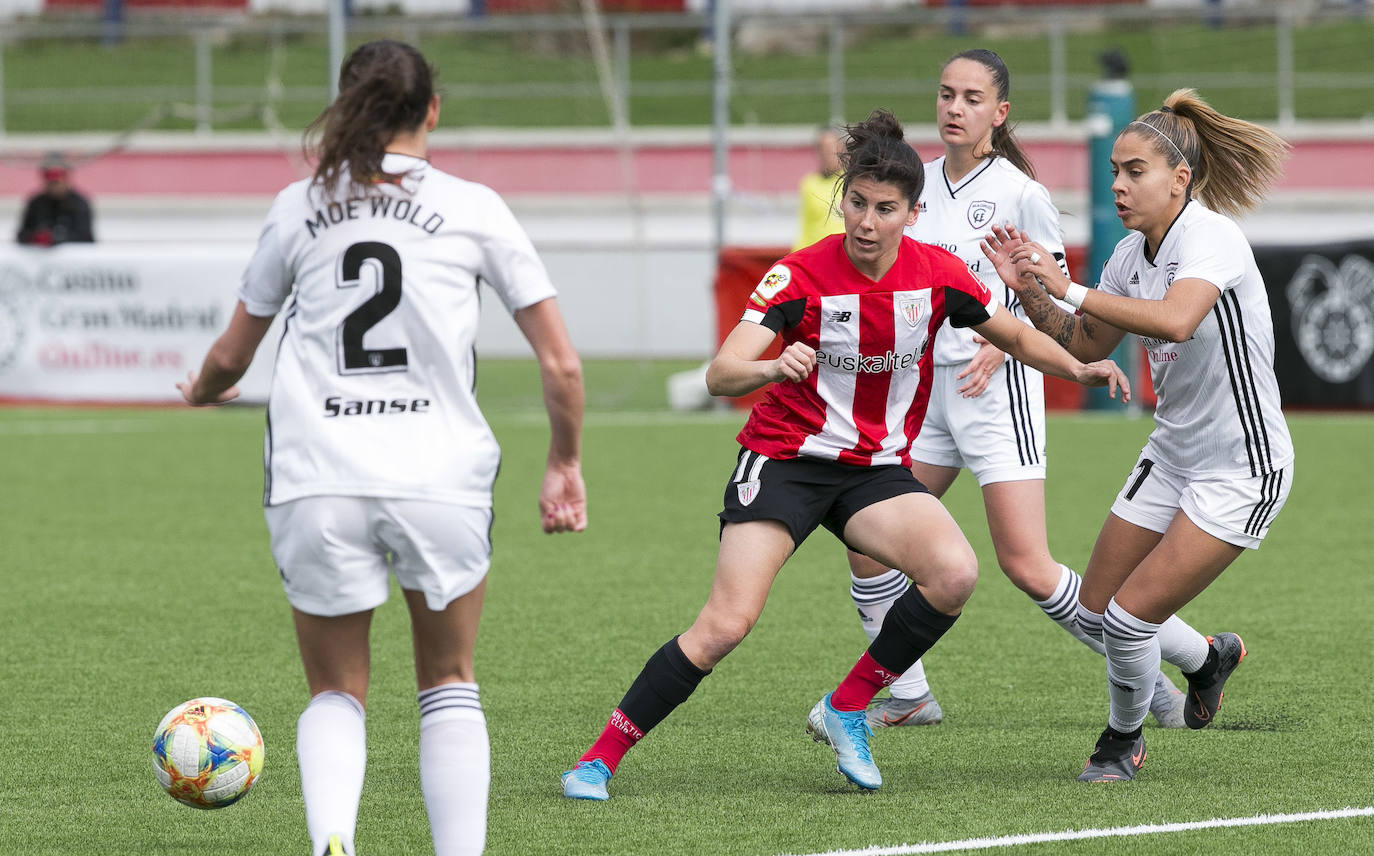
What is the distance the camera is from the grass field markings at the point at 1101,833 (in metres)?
4.24

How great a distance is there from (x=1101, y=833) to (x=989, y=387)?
1680 millimetres

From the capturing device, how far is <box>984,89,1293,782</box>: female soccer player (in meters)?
4.75

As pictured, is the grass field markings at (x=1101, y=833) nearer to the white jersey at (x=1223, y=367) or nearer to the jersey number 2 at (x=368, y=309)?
the white jersey at (x=1223, y=367)

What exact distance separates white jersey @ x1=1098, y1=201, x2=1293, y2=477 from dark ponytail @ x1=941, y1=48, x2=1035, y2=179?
0.88 metres

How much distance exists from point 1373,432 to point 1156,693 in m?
8.51

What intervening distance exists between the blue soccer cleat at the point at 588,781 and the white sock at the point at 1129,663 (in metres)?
1.41

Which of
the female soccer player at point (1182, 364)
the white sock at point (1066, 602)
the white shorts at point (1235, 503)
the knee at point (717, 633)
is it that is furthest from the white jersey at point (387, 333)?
the white sock at point (1066, 602)

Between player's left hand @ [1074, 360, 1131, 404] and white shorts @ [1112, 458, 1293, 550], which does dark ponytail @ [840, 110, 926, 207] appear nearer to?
player's left hand @ [1074, 360, 1131, 404]

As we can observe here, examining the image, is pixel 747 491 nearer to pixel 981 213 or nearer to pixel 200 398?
pixel 981 213

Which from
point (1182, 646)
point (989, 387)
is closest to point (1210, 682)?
point (1182, 646)

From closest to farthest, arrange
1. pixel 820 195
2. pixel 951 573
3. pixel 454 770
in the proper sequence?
pixel 454 770 < pixel 951 573 < pixel 820 195

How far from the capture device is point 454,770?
3.66m

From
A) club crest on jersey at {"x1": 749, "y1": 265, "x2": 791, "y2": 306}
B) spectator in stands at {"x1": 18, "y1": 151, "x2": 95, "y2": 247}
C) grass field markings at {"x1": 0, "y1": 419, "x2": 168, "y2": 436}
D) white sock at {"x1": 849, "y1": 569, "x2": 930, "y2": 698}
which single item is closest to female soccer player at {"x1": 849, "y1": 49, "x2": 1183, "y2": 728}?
white sock at {"x1": 849, "y1": 569, "x2": 930, "y2": 698}

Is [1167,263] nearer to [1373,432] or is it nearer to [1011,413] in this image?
[1011,413]
